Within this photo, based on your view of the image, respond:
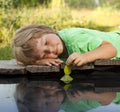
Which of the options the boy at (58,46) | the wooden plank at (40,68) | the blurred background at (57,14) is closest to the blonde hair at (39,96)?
the wooden plank at (40,68)

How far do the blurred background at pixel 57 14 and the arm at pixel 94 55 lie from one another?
4303 millimetres

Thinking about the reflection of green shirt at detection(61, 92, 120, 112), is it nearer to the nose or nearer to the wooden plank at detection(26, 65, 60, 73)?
the wooden plank at detection(26, 65, 60, 73)

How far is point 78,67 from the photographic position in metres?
2.22

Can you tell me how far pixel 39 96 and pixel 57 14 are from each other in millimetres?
6228

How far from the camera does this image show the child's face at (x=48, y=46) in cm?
235

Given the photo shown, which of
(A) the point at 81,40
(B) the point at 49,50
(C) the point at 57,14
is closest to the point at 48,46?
(B) the point at 49,50

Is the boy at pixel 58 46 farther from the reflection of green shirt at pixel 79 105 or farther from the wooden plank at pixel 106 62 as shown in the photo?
the reflection of green shirt at pixel 79 105

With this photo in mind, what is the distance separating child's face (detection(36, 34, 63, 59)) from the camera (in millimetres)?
2354

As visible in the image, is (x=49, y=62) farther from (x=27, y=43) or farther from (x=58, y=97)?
(x=58, y=97)

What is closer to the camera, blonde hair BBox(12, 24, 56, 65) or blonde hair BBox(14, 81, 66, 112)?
blonde hair BBox(14, 81, 66, 112)

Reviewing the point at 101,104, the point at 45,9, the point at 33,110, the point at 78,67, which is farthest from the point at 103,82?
the point at 45,9

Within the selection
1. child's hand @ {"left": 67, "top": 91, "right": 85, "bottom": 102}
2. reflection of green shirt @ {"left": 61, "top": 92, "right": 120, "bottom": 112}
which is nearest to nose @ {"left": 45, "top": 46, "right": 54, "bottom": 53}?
child's hand @ {"left": 67, "top": 91, "right": 85, "bottom": 102}

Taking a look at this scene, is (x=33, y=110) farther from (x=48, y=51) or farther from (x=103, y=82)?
(x=48, y=51)

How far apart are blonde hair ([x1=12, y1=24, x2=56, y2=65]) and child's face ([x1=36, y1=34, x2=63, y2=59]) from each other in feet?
0.11
